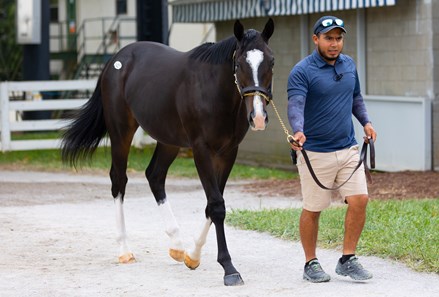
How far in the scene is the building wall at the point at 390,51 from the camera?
15.9 m

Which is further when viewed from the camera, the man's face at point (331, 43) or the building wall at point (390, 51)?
the building wall at point (390, 51)

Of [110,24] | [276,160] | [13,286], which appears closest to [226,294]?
[13,286]

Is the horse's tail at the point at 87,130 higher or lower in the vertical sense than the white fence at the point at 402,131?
higher

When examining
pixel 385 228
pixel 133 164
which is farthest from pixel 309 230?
pixel 133 164

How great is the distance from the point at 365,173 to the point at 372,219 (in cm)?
260

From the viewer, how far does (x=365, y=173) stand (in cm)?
788

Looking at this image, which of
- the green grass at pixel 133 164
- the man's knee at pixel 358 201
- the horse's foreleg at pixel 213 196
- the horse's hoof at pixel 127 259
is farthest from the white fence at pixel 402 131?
the man's knee at pixel 358 201

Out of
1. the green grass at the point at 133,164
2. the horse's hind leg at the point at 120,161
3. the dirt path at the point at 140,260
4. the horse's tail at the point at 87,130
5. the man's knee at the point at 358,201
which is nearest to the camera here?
the man's knee at the point at 358,201

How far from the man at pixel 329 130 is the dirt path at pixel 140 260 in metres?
0.38

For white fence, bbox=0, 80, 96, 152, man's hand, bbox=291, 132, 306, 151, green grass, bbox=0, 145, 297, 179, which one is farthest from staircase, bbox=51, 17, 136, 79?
man's hand, bbox=291, 132, 306, 151

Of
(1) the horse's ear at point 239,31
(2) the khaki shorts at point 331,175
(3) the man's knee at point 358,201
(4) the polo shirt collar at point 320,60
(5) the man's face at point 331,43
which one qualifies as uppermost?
(1) the horse's ear at point 239,31

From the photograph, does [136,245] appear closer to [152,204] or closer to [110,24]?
[152,204]

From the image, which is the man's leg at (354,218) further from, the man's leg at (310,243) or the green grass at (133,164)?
the green grass at (133,164)

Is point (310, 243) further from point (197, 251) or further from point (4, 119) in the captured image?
point (4, 119)
